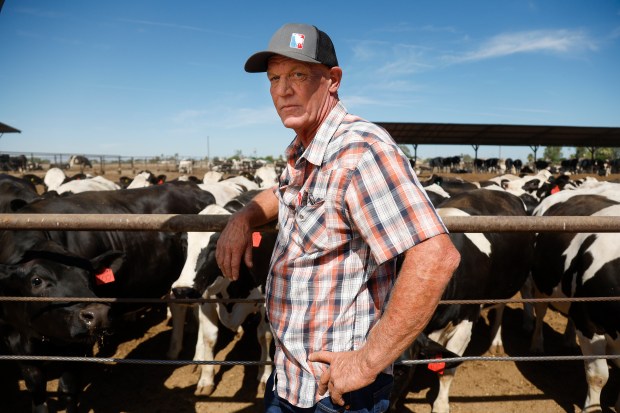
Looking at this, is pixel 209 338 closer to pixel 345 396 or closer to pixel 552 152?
pixel 345 396

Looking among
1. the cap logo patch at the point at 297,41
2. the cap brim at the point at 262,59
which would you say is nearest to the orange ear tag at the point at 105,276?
the cap brim at the point at 262,59

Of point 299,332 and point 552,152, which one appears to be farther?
point 552,152

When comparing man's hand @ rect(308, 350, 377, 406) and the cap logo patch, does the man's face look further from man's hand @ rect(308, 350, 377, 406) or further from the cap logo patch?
man's hand @ rect(308, 350, 377, 406)

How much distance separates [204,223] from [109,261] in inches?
66.7

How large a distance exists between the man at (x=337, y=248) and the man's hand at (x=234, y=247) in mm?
326

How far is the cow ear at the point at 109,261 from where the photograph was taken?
118 inches

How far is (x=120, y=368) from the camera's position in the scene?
474 centimetres

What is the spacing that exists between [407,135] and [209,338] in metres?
33.3

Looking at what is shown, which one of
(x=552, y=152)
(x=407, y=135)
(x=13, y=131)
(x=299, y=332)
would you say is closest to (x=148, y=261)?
(x=299, y=332)

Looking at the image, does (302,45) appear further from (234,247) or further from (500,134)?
(500,134)

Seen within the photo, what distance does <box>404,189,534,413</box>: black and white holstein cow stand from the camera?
384cm

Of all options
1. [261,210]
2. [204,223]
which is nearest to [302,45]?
[261,210]

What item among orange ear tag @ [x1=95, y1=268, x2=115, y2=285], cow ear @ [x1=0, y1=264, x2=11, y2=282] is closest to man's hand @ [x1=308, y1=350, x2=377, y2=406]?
orange ear tag @ [x1=95, y1=268, x2=115, y2=285]

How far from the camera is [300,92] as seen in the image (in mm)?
1358
